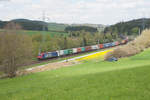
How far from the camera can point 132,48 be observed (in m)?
37.3

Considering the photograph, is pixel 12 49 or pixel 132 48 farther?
pixel 132 48

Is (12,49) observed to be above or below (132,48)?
above

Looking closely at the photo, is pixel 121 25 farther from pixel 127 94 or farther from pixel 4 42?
pixel 127 94

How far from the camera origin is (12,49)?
2305 centimetres

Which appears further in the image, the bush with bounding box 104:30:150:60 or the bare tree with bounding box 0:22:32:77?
the bush with bounding box 104:30:150:60

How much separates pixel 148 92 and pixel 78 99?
8.32ft

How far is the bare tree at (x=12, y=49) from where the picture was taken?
22.7 m

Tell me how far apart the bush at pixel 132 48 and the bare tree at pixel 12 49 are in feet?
62.9

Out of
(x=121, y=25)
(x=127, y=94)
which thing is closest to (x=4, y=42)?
(x=127, y=94)

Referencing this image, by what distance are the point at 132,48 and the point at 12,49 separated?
86.7ft

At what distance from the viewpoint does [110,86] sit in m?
6.93

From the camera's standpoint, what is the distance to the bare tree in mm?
22734

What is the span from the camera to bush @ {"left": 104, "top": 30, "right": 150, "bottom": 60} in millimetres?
35656

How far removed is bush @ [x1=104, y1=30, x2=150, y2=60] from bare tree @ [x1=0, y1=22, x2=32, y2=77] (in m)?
19.2
